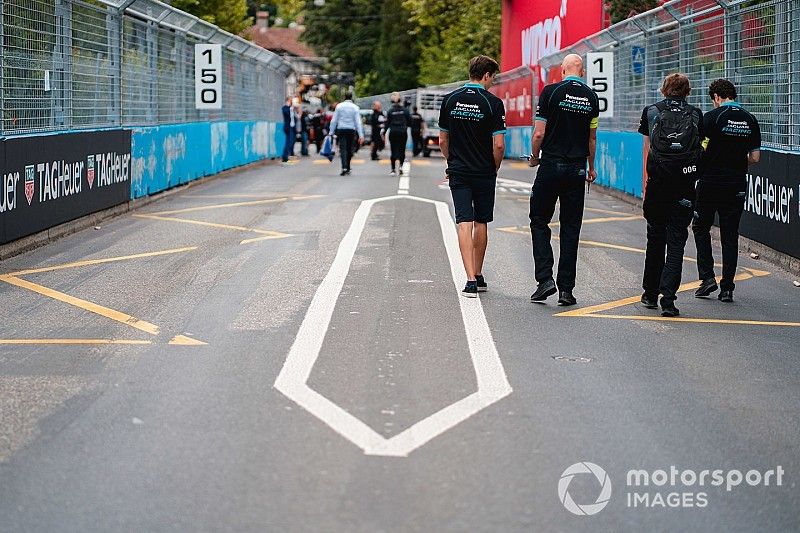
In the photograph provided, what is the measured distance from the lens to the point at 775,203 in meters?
13.0

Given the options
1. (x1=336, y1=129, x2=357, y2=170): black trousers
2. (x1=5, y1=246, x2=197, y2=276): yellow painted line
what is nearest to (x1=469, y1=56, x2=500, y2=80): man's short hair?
(x1=5, y1=246, x2=197, y2=276): yellow painted line

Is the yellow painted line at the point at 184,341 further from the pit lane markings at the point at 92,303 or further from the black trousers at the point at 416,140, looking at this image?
the black trousers at the point at 416,140

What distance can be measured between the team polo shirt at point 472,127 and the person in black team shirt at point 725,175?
68.1 inches

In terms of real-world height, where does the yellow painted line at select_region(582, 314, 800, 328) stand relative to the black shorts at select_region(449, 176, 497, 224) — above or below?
below

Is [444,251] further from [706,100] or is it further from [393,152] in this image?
[393,152]

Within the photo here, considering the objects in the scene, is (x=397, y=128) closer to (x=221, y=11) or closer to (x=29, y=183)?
(x=29, y=183)

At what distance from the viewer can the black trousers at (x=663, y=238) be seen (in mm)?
9586

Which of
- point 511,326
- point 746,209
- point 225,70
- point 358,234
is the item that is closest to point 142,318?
point 511,326

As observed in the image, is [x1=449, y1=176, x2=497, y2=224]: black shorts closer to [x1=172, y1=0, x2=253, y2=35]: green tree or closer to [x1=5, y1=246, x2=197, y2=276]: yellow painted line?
[x1=5, y1=246, x2=197, y2=276]: yellow painted line

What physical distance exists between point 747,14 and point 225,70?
54.6ft

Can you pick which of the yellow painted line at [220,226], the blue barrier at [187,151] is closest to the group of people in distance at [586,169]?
the yellow painted line at [220,226]

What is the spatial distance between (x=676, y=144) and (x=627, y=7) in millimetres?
23867

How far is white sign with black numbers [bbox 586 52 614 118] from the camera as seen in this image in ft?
77.8

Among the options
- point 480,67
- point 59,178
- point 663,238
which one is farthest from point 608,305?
point 59,178
